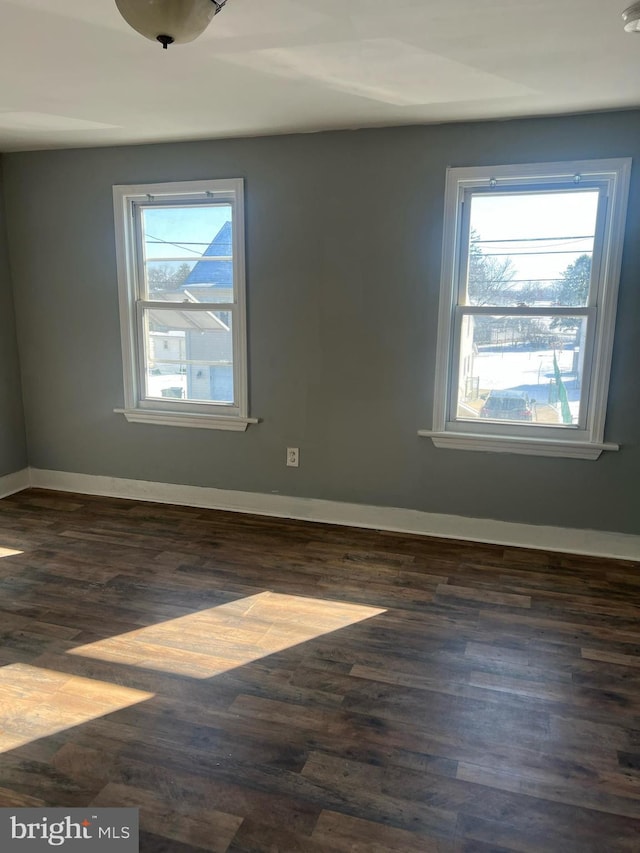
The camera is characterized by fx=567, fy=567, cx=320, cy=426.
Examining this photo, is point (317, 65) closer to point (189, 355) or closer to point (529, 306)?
point (529, 306)

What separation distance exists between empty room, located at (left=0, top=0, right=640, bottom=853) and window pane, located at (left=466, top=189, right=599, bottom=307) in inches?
0.6

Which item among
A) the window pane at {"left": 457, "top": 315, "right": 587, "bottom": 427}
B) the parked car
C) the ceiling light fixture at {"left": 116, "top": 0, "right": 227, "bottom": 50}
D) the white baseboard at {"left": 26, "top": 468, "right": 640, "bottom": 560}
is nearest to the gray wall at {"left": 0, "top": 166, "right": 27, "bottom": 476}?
the white baseboard at {"left": 26, "top": 468, "right": 640, "bottom": 560}

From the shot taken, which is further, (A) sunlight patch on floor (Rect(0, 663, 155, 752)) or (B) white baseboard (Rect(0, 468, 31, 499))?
(B) white baseboard (Rect(0, 468, 31, 499))

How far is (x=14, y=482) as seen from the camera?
13.8 feet

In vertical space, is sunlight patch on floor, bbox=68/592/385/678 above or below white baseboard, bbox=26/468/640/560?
below

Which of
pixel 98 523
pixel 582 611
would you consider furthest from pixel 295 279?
pixel 582 611

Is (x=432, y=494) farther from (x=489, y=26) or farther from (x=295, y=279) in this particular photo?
(x=489, y=26)

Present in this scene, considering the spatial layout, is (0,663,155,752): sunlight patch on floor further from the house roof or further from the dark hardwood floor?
the house roof

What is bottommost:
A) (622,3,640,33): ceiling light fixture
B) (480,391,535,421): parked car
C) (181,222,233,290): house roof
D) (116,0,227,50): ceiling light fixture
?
(480,391,535,421): parked car

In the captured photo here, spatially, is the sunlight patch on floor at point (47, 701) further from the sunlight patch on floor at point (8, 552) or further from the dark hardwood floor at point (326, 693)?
the sunlight patch on floor at point (8, 552)

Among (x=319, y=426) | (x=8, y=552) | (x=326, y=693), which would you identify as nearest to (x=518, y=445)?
(x=319, y=426)

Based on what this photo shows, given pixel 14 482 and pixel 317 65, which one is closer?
pixel 317 65

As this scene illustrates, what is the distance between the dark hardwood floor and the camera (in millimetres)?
1568

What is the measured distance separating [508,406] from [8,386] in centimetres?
343
